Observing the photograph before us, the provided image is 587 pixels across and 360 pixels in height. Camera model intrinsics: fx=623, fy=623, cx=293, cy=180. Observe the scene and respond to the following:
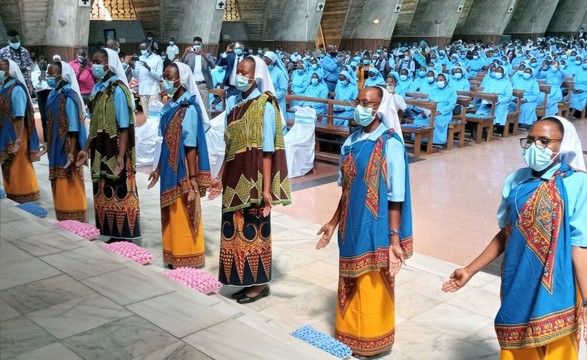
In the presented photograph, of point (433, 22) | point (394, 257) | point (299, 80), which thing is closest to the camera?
point (394, 257)

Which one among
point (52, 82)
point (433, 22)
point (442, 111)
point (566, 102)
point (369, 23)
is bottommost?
point (442, 111)

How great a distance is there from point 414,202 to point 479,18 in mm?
26077

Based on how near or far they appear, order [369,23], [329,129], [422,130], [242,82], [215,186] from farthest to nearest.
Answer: [369,23], [422,130], [329,129], [215,186], [242,82]

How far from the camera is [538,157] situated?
2535 mm

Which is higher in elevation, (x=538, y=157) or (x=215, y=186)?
(x=538, y=157)

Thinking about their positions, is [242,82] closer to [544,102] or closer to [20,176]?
[20,176]

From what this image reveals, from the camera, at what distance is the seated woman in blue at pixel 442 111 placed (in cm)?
989

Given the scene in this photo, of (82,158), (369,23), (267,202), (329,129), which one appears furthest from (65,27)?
(267,202)

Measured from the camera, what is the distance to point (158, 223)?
623 cm

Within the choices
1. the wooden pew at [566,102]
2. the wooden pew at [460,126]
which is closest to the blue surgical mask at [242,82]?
the wooden pew at [460,126]

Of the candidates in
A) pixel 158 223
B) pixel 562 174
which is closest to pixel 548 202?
pixel 562 174

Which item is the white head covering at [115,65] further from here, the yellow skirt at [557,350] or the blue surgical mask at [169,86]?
the yellow skirt at [557,350]

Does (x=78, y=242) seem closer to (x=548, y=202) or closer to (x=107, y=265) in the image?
(x=107, y=265)

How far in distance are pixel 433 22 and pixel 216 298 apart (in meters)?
26.4
